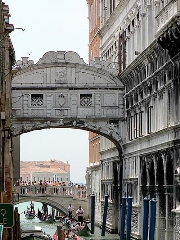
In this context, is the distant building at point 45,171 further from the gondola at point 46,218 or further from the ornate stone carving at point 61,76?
the ornate stone carving at point 61,76

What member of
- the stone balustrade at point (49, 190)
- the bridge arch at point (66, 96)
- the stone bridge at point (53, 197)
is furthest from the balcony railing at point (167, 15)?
the stone balustrade at point (49, 190)

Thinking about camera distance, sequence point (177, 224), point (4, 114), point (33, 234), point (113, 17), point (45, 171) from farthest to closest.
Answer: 1. point (45, 171)
2. point (113, 17)
3. point (33, 234)
4. point (177, 224)
5. point (4, 114)

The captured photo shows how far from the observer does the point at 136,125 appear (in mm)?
28047

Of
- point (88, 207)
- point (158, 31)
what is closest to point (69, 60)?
point (158, 31)

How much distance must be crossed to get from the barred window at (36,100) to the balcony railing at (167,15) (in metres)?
7.39

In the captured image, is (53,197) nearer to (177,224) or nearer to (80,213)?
(80,213)

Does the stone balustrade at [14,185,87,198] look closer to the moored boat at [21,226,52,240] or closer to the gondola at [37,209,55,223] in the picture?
the gondola at [37,209,55,223]

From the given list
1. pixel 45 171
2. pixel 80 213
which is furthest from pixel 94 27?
pixel 45 171

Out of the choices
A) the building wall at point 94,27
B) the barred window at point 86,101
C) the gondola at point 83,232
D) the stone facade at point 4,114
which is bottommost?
the gondola at point 83,232

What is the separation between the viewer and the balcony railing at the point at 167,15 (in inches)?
815

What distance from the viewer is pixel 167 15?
2173 centimetres

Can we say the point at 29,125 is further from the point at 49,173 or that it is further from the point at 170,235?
the point at 49,173

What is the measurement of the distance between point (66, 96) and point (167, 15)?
27.9 feet

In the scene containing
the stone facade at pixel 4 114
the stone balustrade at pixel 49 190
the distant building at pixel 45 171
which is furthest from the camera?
the distant building at pixel 45 171
